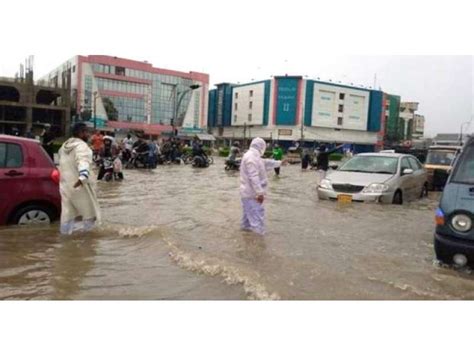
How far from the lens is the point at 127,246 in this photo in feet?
20.8

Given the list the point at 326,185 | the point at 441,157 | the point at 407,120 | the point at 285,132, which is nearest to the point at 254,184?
the point at 326,185

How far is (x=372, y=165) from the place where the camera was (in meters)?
10.9

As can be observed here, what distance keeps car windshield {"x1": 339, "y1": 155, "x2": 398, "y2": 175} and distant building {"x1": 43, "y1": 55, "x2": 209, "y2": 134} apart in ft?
203

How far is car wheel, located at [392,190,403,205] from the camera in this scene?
33.6ft

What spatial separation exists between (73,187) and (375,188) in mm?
6025

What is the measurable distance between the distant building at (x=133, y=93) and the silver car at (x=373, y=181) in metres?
62.1

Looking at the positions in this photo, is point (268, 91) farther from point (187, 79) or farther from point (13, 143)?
point (13, 143)

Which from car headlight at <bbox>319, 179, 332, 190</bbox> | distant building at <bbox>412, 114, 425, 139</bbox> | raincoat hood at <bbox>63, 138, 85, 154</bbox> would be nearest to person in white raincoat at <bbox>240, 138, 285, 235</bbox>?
raincoat hood at <bbox>63, 138, 85, 154</bbox>

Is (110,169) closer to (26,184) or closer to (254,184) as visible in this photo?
(26,184)

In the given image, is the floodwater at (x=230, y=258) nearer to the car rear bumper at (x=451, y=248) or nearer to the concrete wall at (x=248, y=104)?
the car rear bumper at (x=451, y=248)

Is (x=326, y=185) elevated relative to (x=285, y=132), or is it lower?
lower

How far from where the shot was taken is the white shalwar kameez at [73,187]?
6.02m

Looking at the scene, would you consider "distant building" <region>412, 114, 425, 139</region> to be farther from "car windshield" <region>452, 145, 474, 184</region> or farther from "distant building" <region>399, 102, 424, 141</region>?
"car windshield" <region>452, 145, 474, 184</region>

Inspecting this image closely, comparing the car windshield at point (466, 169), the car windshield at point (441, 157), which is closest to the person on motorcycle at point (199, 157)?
Answer: the car windshield at point (441, 157)
